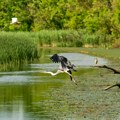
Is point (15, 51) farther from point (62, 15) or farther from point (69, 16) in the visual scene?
point (62, 15)

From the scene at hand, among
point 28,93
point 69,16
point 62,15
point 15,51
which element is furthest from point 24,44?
point 62,15

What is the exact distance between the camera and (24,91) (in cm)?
1900

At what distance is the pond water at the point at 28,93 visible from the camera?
47.5ft

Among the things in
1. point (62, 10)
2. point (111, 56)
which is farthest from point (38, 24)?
point (111, 56)

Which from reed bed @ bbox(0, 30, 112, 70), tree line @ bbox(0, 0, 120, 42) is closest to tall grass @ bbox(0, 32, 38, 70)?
reed bed @ bbox(0, 30, 112, 70)

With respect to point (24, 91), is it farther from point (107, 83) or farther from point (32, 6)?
point (32, 6)

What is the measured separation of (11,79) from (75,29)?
32326 millimetres

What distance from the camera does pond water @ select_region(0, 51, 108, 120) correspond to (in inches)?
571

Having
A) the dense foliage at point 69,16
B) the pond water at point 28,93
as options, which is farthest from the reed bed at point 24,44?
the pond water at point 28,93

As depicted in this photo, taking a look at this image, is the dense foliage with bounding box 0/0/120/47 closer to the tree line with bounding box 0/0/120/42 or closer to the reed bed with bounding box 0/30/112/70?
the tree line with bounding box 0/0/120/42

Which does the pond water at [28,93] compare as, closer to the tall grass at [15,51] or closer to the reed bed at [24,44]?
the tall grass at [15,51]

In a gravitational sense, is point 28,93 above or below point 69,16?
below

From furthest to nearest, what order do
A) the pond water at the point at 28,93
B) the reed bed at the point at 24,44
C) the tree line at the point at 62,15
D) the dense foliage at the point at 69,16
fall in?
the tree line at the point at 62,15
the dense foliage at the point at 69,16
the reed bed at the point at 24,44
the pond water at the point at 28,93

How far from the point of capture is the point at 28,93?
18500 millimetres
